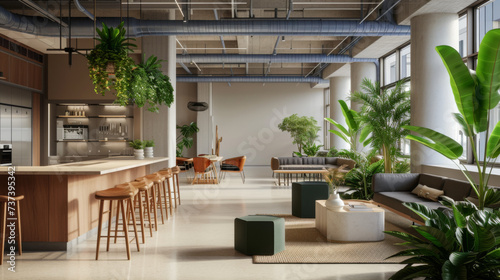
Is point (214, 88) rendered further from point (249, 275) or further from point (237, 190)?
point (249, 275)

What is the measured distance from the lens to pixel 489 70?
13.2 feet

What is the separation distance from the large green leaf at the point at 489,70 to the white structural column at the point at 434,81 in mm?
4530

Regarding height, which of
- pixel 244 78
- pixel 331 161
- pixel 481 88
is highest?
pixel 244 78

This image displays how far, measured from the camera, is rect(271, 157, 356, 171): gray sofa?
13117 mm

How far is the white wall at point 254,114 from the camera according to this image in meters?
21.1

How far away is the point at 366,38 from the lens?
40.1ft

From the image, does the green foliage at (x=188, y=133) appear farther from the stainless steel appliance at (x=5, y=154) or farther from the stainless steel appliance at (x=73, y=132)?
the stainless steel appliance at (x=5, y=154)

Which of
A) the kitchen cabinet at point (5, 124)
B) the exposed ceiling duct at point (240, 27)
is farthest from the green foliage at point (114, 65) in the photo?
the kitchen cabinet at point (5, 124)

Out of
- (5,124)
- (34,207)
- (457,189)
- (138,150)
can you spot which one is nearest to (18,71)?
(5,124)

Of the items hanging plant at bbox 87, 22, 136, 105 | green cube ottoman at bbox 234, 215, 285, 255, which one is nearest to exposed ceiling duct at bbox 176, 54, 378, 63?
hanging plant at bbox 87, 22, 136, 105

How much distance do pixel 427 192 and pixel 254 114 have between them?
14.8 m

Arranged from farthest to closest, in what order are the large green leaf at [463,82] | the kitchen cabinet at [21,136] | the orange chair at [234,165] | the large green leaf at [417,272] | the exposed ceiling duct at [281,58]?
1. the exposed ceiling duct at [281,58]
2. the orange chair at [234,165]
3. the kitchen cabinet at [21,136]
4. the large green leaf at [463,82]
5. the large green leaf at [417,272]

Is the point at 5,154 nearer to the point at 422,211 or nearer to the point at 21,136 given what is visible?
the point at 21,136

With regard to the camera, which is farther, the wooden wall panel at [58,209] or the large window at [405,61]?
the large window at [405,61]
